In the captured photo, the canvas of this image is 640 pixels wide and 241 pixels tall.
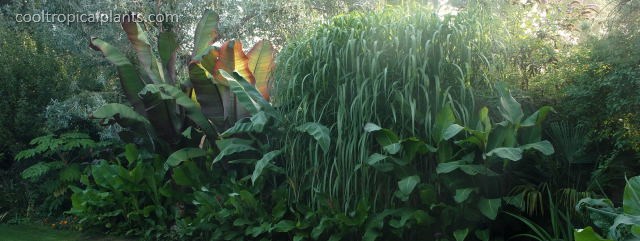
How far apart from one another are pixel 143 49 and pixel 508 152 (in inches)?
233

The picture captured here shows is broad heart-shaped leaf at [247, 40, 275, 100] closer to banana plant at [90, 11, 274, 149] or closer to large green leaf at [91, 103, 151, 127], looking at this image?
banana plant at [90, 11, 274, 149]

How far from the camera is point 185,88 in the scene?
29.3 feet

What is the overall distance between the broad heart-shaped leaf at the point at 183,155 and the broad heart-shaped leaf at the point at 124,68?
152 cm

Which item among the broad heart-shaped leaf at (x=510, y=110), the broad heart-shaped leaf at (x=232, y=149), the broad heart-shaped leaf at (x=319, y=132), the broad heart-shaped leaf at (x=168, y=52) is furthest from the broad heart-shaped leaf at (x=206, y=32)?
the broad heart-shaped leaf at (x=510, y=110)

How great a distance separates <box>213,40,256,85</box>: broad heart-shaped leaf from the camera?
7883mm

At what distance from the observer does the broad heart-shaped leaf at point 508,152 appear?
17.1ft

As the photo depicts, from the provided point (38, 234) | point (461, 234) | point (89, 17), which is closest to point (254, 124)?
point (461, 234)

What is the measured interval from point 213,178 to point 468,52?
386 centimetres

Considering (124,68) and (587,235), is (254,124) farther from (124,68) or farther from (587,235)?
(587,235)

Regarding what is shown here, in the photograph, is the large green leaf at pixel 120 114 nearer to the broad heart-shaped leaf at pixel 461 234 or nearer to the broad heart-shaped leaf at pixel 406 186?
the broad heart-shaped leaf at pixel 406 186

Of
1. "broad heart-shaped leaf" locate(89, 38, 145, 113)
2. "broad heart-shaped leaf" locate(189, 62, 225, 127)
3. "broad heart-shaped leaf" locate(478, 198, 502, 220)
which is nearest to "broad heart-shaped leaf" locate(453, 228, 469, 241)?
"broad heart-shaped leaf" locate(478, 198, 502, 220)

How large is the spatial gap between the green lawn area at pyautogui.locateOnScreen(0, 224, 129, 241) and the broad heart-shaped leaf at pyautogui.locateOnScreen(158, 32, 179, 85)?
265 cm

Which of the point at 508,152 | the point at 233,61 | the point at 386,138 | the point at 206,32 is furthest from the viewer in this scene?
the point at 206,32

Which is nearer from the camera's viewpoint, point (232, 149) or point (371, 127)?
point (371, 127)
